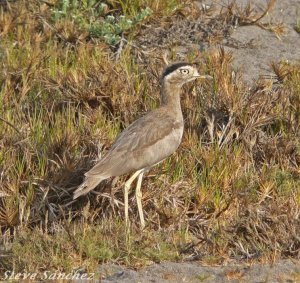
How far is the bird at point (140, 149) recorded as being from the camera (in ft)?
24.4

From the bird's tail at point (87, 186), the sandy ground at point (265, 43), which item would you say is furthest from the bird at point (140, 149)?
the sandy ground at point (265, 43)

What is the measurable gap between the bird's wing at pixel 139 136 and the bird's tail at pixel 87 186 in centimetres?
5

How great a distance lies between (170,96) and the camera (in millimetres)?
8336

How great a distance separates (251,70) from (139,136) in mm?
2735

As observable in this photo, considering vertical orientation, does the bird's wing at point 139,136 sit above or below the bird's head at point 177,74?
below

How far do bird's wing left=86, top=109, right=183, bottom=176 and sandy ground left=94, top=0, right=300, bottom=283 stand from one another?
1.06 metres

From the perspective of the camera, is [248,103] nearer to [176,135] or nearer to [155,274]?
[176,135]

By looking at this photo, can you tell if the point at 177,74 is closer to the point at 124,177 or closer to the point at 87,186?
the point at 124,177

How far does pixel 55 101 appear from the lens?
912cm

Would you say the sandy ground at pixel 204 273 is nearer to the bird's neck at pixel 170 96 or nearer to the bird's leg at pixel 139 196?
the bird's leg at pixel 139 196

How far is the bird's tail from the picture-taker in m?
7.28

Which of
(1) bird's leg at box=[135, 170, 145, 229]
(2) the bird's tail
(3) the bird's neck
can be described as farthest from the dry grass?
(3) the bird's neck

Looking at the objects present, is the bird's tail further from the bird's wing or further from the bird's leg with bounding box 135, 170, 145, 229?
the bird's leg with bounding box 135, 170, 145, 229

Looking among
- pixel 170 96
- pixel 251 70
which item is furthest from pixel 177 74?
pixel 251 70
